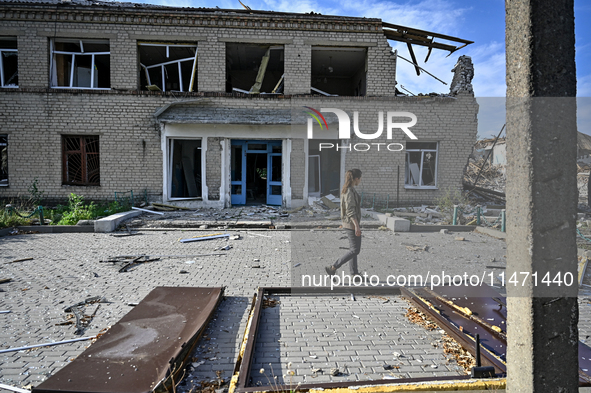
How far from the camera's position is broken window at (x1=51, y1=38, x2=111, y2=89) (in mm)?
13797

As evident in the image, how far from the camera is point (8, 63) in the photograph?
14258mm

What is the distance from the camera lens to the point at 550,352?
1.56 meters

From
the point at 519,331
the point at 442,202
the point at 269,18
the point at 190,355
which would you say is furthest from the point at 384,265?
the point at 269,18

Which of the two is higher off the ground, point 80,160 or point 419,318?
point 80,160

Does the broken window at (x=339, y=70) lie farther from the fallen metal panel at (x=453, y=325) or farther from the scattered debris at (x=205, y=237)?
the fallen metal panel at (x=453, y=325)

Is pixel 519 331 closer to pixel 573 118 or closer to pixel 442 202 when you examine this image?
pixel 573 118

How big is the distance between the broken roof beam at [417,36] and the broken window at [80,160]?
13324 millimetres

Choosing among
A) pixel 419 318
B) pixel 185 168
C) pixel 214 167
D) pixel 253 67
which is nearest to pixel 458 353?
pixel 419 318

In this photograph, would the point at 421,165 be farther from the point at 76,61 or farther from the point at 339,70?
the point at 76,61

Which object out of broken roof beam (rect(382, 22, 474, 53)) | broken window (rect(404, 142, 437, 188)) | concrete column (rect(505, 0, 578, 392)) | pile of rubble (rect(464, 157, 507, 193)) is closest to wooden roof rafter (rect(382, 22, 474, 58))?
broken roof beam (rect(382, 22, 474, 53))

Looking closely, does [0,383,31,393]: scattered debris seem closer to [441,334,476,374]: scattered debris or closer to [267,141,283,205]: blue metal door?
[441,334,476,374]: scattered debris

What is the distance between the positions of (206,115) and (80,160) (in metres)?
5.71

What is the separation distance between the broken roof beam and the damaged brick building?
0.06m

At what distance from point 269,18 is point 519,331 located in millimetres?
14836
